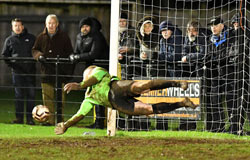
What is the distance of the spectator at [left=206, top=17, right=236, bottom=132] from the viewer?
36.0ft

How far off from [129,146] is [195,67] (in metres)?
3.06

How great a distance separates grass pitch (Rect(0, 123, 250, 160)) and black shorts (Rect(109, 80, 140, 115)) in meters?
0.55

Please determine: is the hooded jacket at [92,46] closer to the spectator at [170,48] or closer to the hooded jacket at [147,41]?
the hooded jacket at [147,41]

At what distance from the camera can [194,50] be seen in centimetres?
1130

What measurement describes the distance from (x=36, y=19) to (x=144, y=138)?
1386 cm

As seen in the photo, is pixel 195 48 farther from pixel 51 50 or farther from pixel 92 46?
pixel 51 50

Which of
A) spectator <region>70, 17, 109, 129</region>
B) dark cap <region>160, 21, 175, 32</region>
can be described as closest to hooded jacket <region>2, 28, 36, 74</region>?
spectator <region>70, 17, 109, 129</region>

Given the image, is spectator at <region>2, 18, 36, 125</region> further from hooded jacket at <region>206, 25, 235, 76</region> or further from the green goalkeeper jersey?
hooded jacket at <region>206, 25, 235, 76</region>

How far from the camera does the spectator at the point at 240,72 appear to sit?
35.0ft

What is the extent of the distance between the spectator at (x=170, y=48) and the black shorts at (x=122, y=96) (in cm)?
176

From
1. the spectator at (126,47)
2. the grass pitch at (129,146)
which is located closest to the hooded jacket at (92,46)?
the spectator at (126,47)

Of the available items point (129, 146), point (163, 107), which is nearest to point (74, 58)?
point (163, 107)

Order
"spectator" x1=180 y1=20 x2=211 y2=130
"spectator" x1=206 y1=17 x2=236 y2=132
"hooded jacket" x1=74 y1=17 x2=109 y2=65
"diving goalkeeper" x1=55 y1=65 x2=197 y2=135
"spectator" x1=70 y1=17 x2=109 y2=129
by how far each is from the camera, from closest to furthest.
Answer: "diving goalkeeper" x1=55 y1=65 x2=197 y2=135 < "spectator" x1=206 y1=17 x2=236 y2=132 < "spectator" x1=180 y1=20 x2=211 y2=130 < "spectator" x1=70 y1=17 x2=109 y2=129 < "hooded jacket" x1=74 y1=17 x2=109 y2=65

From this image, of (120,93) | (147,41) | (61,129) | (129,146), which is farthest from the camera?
(147,41)
